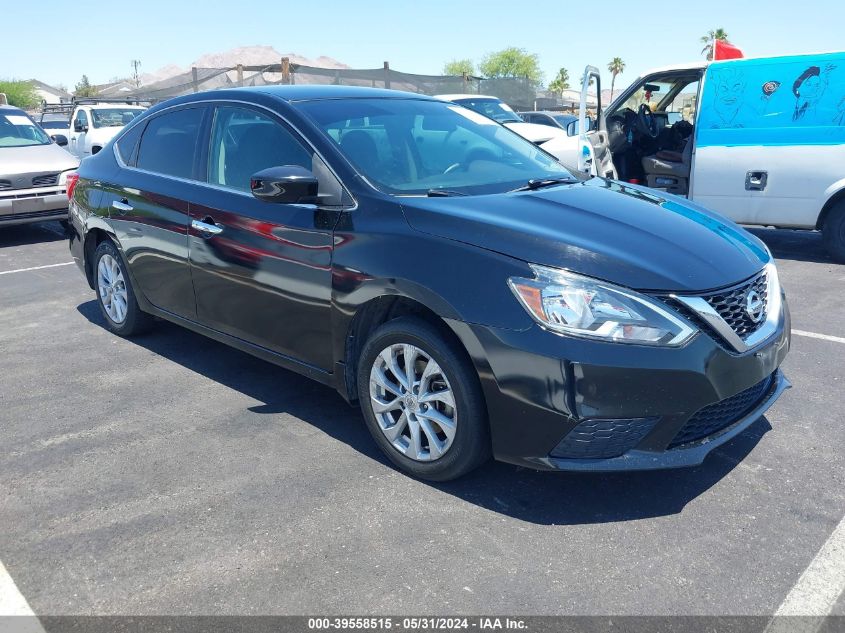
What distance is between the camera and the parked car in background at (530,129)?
28.9 feet

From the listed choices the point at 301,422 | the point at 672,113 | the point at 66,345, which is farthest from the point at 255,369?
the point at 672,113

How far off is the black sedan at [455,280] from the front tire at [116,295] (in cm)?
51

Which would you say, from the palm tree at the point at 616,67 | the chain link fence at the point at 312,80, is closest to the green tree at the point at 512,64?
the palm tree at the point at 616,67

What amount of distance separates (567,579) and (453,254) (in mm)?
1295

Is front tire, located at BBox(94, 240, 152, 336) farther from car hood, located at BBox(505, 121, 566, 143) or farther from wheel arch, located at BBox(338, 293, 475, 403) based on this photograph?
car hood, located at BBox(505, 121, 566, 143)

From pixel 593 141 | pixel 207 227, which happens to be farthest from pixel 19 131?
pixel 207 227

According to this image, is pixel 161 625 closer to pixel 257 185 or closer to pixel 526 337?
pixel 526 337

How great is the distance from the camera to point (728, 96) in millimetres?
7785

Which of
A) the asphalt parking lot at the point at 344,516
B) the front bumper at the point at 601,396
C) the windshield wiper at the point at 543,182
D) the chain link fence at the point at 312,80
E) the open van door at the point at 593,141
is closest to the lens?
the asphalt parking lot at the point at 344,516

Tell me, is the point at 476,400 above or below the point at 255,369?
above

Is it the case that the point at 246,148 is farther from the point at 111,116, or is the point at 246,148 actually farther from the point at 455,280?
the point at 111,116

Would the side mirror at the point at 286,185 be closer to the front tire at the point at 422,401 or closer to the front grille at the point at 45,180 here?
Result: the front tire at the point at 422,401

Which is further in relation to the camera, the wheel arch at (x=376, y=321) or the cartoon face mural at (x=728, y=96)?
the cartoon face mural at (x=728, y=96)

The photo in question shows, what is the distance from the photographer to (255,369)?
4.87 m
